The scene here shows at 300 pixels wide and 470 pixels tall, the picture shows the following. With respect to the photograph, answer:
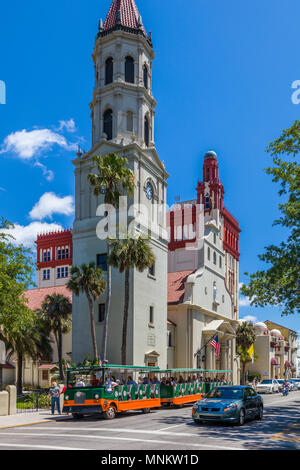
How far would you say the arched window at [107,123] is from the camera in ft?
152

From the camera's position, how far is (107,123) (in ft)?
153

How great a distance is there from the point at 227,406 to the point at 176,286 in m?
35.7

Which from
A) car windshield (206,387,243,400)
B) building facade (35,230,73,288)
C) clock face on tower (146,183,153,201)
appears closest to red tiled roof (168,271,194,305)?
clock face on tower (146,183,153,201)

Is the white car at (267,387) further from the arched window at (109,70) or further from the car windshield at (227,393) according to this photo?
the car windshield at (227,393)

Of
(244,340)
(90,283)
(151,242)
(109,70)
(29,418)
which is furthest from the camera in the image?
(244,340)

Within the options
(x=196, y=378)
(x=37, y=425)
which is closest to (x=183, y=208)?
(x=196, y=378)

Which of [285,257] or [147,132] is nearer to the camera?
[285,257]

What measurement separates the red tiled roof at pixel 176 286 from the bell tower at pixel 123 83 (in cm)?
1569

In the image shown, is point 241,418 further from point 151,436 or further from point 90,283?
point 90,283

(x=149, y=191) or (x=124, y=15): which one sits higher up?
(x=124, y=15)


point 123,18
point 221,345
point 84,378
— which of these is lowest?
point 221,345

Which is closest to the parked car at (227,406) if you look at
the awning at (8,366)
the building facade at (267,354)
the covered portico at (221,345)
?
the covered portico at (221,345)

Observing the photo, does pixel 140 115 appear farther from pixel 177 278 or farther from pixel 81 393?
pixel 81 393

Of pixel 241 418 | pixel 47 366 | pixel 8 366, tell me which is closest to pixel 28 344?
pixel 8 366
